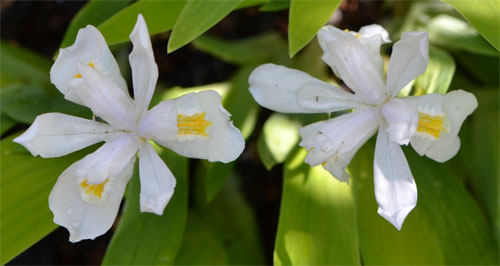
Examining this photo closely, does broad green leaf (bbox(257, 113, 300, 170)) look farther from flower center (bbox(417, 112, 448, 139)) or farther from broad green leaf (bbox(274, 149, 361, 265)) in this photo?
flower center (bbox(417, 112, 448, 139))

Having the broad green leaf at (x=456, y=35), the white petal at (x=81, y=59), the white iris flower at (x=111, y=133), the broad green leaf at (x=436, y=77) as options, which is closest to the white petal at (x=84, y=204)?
the white iris flower at (x=111, y=133)

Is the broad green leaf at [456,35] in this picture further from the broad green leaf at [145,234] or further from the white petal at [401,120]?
the broad green leaf at [145,234]

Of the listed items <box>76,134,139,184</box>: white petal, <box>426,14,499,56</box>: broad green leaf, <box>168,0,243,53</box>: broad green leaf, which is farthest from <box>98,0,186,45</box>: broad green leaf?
<box>426,14,499,56</box>: broad green leaf

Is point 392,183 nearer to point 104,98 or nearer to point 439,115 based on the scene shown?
point 439,115

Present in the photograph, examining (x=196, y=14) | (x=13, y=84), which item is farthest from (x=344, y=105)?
(x=13, y=84)

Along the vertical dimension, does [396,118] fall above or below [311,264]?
above

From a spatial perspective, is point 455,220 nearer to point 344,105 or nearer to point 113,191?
point 344,105
